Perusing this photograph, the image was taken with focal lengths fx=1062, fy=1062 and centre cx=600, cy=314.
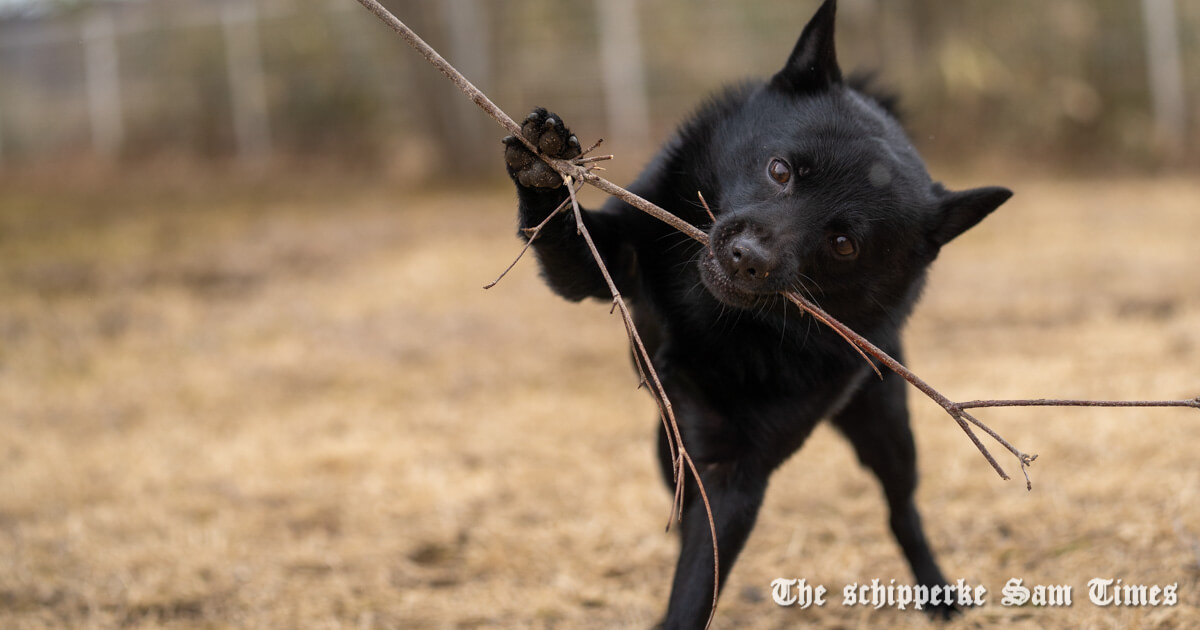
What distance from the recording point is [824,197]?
2.48m

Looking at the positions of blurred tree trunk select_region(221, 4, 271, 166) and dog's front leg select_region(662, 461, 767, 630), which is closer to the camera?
dog's front leg select_region(662, 461, 767, 630)

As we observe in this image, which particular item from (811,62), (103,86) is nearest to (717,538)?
(811,62)

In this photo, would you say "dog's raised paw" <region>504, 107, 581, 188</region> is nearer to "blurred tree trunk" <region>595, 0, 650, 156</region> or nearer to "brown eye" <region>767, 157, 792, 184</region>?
"brown eye" <region>767, 157, 792, 184</region>

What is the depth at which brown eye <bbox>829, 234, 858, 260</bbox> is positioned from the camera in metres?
2.48

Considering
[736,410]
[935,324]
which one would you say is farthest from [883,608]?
[935,324]

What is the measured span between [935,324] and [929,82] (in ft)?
17.7

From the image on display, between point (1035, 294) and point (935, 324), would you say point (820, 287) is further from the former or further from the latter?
point (1035, 294)

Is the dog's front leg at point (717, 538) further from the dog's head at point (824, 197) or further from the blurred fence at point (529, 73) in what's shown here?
the blurred fence at point (529, 73)

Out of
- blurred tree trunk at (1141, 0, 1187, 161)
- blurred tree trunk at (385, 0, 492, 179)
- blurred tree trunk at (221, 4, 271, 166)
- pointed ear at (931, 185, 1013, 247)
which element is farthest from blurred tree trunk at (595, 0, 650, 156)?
pointed ear at (931, 185, 1013, 247)

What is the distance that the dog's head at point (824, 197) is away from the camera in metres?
2.38

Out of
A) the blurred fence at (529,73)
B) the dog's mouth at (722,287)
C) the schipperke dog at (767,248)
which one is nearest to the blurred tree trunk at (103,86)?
the blurred fence at (529,73)

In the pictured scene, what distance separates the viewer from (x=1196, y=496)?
3.54 meters

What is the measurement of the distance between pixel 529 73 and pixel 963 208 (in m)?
9.79

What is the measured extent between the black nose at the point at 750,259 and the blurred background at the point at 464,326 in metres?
1.19
